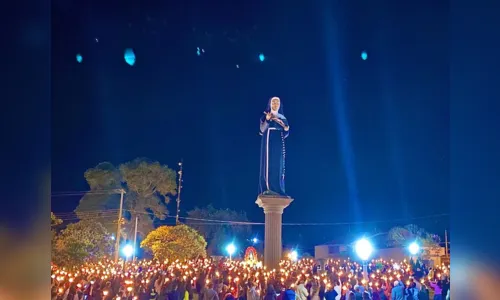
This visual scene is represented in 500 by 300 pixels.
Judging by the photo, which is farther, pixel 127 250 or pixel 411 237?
pixel 411 237

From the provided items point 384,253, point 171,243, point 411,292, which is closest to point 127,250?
point 171,243

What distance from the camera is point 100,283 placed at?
15164 millimetres

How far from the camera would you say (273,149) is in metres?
28.5

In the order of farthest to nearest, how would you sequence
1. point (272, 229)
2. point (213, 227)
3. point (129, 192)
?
1. point (213, 227)
2. point (129, 192)
3. point (272, 229)

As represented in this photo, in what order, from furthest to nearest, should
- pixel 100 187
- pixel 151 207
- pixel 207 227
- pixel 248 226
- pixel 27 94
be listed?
pixel 248 226
pixel 207 227
pixel 151 207
pixel 100 187
pixel 27 94

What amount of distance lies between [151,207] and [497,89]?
114ft

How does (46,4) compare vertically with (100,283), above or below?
above

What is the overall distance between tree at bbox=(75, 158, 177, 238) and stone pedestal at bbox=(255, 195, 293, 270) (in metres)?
10.5

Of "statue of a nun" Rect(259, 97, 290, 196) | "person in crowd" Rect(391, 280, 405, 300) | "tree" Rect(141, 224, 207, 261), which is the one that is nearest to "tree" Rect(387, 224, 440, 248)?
"statue of a nun" Rect(259, 97, 290, 196)

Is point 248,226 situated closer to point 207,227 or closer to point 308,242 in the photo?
point 207,227

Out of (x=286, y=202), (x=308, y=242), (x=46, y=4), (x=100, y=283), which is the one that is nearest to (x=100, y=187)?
(x=286, y=202)

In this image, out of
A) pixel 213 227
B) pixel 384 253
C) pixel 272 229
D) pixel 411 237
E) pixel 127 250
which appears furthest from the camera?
pixel 213 227

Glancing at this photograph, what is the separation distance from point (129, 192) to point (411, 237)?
992 inches

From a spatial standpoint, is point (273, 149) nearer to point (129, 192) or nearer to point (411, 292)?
point (129, 192)
